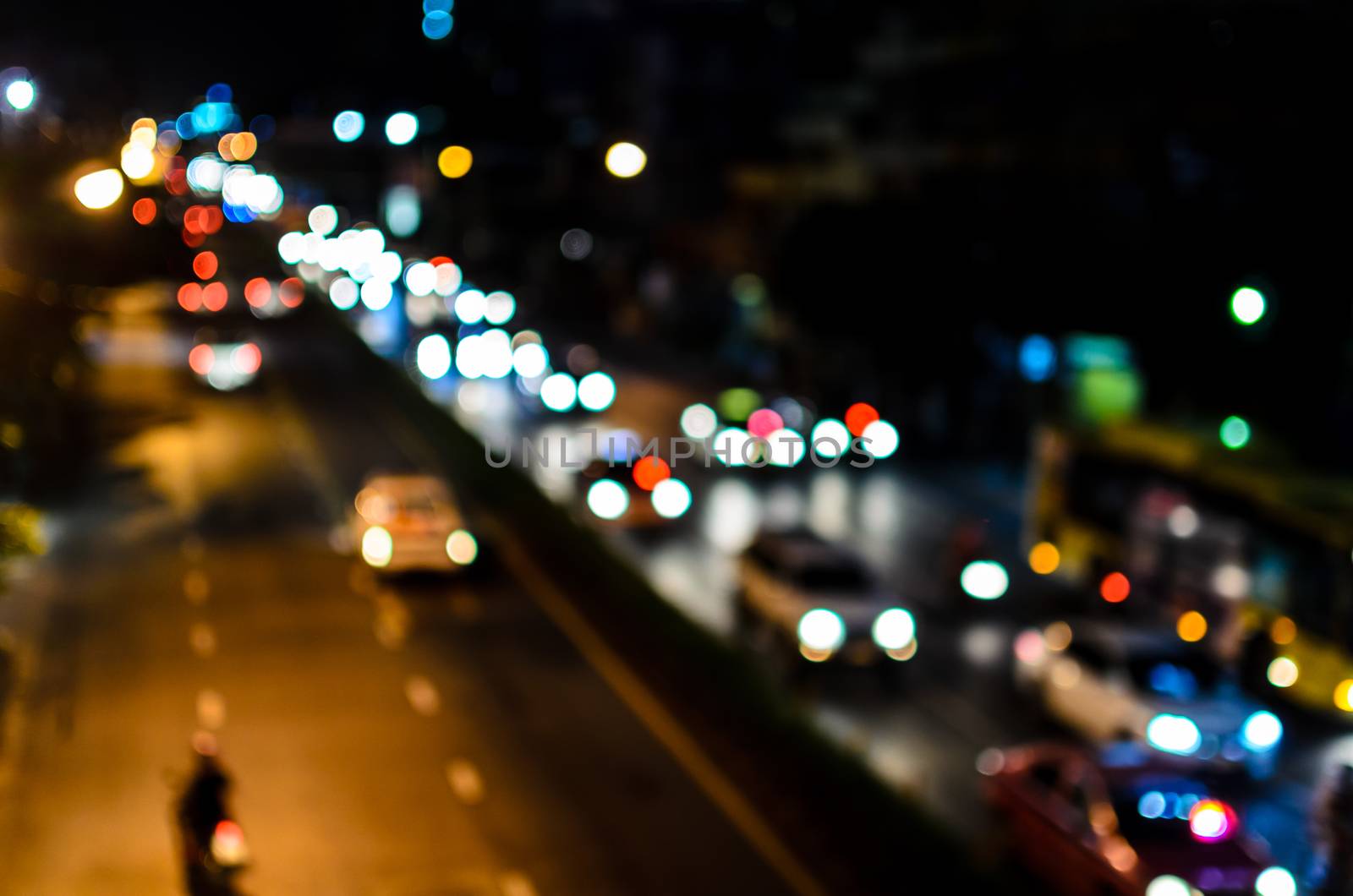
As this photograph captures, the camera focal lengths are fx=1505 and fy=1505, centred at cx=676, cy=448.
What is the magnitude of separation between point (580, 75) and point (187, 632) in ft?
71.2

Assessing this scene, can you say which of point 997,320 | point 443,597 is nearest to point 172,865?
point 443,597

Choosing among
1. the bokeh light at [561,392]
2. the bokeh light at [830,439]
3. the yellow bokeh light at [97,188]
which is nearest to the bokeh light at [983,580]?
the bokeh light at [830,439]

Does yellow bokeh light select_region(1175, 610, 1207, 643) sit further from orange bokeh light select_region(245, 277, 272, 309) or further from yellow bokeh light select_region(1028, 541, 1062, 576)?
orange bokeh light select_region(245, 277, 272, 309)

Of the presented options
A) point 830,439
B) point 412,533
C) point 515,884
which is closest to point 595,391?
point 830,439

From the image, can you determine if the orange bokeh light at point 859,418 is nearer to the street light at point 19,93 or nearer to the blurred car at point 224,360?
the blurred car at point 224,360

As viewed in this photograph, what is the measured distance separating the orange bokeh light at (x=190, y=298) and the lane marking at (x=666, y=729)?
38.6 m

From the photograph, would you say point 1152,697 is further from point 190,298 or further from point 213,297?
point 213,297

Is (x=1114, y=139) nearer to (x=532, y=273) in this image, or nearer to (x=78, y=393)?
(x=78, y=393)

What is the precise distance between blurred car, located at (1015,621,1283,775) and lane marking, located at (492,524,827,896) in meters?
4.67

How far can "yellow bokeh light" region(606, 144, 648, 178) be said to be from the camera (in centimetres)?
1611

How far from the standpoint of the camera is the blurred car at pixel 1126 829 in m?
12.1

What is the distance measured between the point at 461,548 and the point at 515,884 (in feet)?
36.9

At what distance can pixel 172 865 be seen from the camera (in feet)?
41.7

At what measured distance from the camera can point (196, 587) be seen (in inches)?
888
